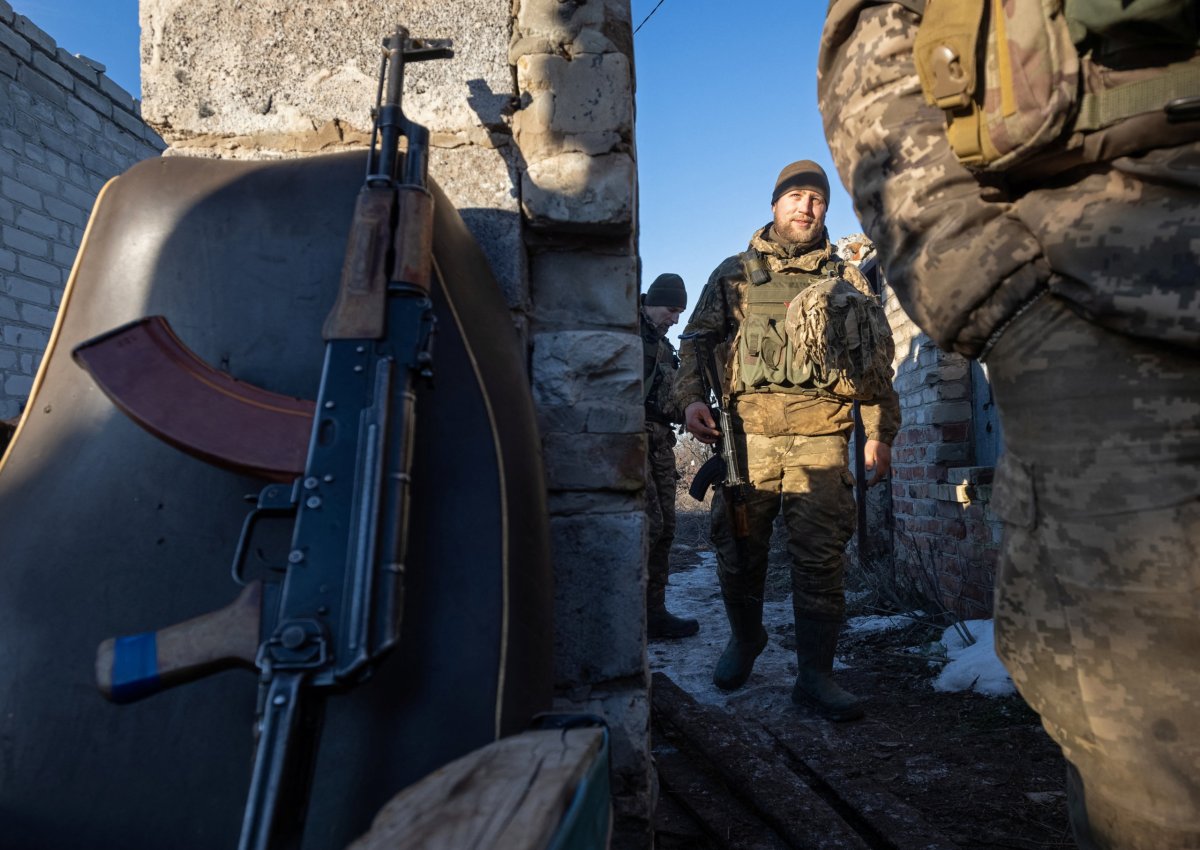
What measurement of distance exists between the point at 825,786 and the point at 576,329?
1308 millimetres

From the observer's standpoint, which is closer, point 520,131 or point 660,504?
point 520,131

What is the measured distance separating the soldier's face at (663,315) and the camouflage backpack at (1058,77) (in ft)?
11.7

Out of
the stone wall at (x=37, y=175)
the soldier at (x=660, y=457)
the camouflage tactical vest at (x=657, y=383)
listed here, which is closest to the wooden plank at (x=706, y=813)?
the soldier at (x=660, y=457)

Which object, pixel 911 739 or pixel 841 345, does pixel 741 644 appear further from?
pixel 841 345

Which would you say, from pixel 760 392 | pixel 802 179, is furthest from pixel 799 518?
pixel 802 179

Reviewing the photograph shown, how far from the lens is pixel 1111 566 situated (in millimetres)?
878

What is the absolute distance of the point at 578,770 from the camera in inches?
28.8

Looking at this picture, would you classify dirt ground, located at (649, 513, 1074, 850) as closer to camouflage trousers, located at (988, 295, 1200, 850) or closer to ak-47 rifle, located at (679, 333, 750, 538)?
ak-47 rifle, located at (679, 333, 750, 538)

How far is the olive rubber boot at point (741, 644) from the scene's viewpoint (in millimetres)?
2844

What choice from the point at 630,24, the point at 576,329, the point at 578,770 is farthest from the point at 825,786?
the point at 630,24

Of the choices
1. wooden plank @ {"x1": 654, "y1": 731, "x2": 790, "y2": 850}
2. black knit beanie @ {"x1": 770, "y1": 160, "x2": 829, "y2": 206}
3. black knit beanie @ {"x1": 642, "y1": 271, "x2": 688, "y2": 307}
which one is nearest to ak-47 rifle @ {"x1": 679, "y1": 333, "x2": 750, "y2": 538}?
black knit beanie @ {"x1": 770, "y1": 160, "x2": 829, "y2": 206}

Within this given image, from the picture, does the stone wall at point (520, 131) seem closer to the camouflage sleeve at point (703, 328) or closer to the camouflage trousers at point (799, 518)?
the camouflage trousers at point (799, 518)

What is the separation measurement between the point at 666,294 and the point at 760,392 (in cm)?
204

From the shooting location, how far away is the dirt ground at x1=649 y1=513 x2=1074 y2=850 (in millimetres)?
1777
